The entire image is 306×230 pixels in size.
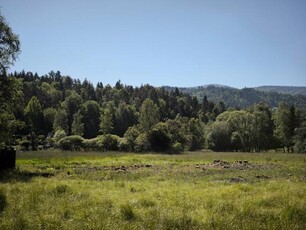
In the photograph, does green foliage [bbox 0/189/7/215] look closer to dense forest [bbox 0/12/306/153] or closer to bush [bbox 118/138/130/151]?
dense forest [bbox 0/12/306/153]

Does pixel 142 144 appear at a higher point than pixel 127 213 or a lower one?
higher

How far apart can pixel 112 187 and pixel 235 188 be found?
5.97 metres

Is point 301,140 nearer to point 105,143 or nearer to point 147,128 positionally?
point 147,128

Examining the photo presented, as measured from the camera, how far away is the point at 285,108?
4254 inches

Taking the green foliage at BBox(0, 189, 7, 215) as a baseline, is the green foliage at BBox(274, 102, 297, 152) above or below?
above

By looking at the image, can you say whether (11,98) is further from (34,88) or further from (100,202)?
(34,88)

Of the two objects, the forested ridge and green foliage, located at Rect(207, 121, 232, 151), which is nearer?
the forested ridge

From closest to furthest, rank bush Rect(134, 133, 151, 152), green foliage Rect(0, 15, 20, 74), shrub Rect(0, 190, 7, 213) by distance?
shrub Rect(0, 190, 7, 213) → green foliage Rect(0, 15, 20, 74) → bush Rect(134, 133, 151, 152)

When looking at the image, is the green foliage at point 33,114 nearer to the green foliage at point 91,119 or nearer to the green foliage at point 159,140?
the green foliage at point 91,119

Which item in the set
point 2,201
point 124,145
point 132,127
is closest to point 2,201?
point 2,201

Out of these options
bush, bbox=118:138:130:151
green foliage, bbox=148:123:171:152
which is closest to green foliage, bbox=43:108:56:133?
bush, bbox=118:138:130:151

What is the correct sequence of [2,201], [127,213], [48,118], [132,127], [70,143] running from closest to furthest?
[127,213] < [2,201] < [70,143] < [132,127] < [48,118]

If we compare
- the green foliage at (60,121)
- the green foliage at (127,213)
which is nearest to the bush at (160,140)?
the green foliage at (127,213)

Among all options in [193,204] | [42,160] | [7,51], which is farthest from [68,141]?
[193,204]
